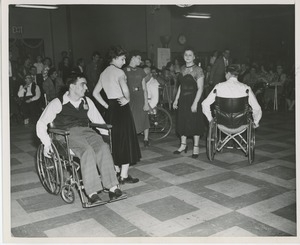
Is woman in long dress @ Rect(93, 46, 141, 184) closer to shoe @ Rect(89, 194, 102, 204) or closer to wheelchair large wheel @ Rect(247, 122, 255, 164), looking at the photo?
shoe @ Rect(89, 194, 102, 204)

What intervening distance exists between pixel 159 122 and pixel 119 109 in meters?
2.61

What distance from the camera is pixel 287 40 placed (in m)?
14.4

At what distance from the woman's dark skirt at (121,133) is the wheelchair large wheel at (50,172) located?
2.06ft

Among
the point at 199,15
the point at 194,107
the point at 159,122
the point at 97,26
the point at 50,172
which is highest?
the point at 199,15

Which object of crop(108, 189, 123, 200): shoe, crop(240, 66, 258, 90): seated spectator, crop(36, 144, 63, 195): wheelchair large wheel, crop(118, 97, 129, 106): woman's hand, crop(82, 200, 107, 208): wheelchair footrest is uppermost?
crop(240, 66, 258, 90): seated spectator

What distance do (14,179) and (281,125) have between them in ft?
16.0

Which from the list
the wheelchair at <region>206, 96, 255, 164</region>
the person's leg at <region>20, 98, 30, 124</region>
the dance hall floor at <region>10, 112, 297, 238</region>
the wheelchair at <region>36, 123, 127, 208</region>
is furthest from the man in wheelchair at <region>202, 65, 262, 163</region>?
the person's leg at <region>20, 98, 30, 124</region>

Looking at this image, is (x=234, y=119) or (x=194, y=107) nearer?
(x=234, y=119)

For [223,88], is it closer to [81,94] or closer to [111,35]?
[81,94]

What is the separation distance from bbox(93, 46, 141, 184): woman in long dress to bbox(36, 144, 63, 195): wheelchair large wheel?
0.63m

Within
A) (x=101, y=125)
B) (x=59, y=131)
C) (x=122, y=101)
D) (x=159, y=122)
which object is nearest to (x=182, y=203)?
(x=101, y=125)

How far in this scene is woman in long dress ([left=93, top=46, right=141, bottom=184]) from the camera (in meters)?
3.64

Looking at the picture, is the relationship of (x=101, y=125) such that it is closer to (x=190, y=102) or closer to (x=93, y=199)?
(x=93, y=199)

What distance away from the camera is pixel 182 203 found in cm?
333
